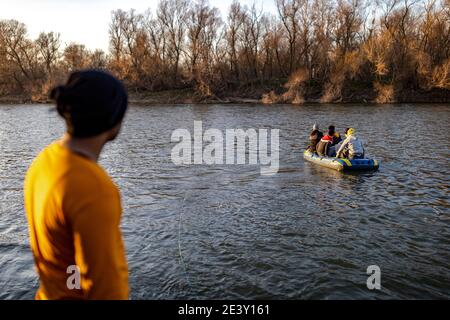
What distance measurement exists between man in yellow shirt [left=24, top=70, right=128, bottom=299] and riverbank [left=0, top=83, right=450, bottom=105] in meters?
48.1

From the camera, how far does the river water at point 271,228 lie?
6605 mm

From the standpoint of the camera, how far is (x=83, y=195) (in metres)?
1.74

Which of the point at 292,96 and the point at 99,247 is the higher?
the point at 292,96

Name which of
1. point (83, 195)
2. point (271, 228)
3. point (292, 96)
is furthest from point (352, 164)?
point (292, 96)

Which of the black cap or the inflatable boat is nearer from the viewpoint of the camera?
the black cap

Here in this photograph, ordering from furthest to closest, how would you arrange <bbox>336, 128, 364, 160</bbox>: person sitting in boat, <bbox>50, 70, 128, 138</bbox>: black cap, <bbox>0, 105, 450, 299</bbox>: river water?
<bbox>336, 128, 364, 160</bbox>: person sitting in boat < <bbox>0, 105, 450, 299</bbox>: river water < <bbox>50, 70, 128, 138</bbox>: black cap

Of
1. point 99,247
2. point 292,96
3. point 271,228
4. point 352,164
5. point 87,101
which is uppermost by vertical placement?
point 292,96

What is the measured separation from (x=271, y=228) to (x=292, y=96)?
43076 millimetres

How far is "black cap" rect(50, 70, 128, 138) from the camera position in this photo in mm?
1892

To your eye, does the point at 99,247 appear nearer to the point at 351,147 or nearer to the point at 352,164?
the point at 352,164

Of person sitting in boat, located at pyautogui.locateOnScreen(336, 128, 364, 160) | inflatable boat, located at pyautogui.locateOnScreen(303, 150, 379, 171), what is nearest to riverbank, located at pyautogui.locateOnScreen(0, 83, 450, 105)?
person sitting in boat, located at pyautogui.locateOnScreen(336, 128, 364, 160)

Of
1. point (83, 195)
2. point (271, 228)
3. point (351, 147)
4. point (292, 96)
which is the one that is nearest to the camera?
point (83, 195)

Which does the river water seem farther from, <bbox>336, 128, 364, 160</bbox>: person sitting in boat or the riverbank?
the riverbank
